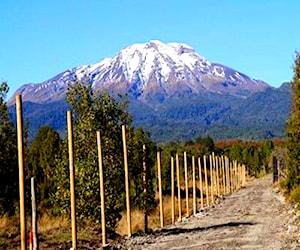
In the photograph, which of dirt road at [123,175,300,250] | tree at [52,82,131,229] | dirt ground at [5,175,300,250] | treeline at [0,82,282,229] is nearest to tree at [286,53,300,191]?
dirt road at [123,175,300,250]

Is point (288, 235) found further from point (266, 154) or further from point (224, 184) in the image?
point (266, 154)

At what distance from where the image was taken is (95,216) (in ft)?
69.3

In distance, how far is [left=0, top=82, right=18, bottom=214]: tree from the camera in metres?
21.2

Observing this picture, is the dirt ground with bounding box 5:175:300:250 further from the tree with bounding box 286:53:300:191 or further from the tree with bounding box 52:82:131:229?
the tree with bounding box 286:53:300:191

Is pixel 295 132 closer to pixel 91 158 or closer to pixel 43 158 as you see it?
pixel 91 158

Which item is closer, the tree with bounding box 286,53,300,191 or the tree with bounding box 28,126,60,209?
the tree with bounding box 286,53,300,191

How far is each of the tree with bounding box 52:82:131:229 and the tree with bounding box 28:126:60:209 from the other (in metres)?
9.01

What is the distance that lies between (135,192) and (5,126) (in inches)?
374

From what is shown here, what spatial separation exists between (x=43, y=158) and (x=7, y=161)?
14187mm

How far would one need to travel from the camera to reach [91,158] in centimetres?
2123

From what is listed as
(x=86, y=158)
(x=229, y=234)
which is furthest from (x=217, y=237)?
(x=86, y=158)

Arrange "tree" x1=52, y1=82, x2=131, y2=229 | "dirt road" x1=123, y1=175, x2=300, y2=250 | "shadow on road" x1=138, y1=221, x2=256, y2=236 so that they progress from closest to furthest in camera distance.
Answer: "dirt road" x1=123, y1=175, x2=300, y2=250, "tree" x1=52, y1=82, x2=131, y2=229, "shadow on road" x1=138, y1=221, x2=256, y2=236

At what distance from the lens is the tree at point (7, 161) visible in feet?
69.7

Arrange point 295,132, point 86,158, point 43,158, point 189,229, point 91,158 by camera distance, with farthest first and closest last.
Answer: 1. point 43,158
2. point 295,132
3. point 189,229
4. point 86,158
5. point 91,158
